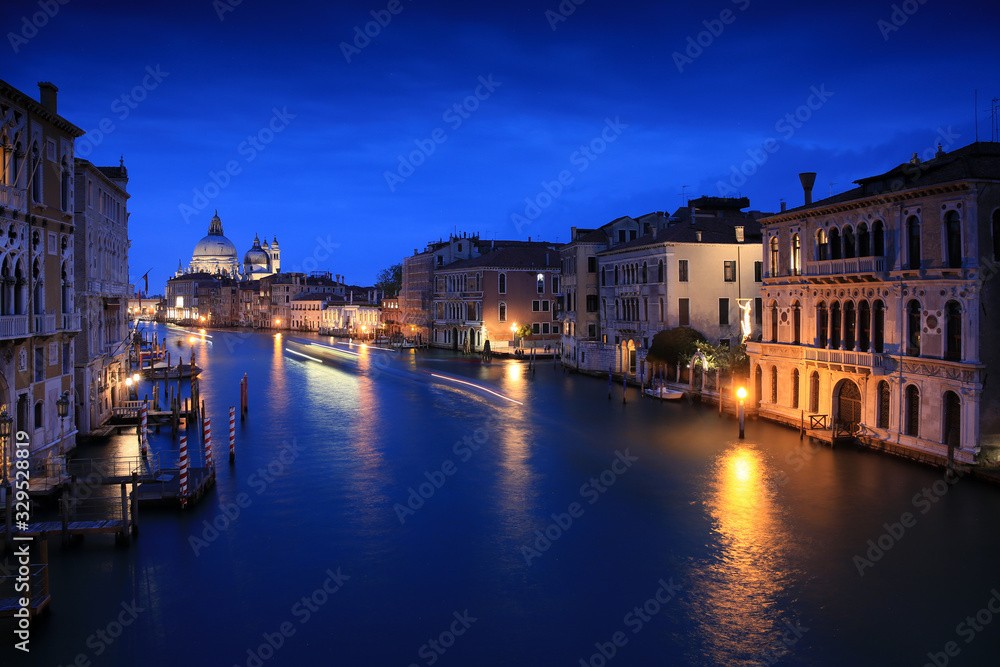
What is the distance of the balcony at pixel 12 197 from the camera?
669 inches

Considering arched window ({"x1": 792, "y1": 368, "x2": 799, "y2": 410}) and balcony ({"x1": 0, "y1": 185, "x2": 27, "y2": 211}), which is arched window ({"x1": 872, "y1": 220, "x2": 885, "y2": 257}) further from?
balcony ({"x1": 0, "y1": 185, "x2": 27, "y2": 211})

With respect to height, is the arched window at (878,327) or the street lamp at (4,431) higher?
the arched window at (878,327)

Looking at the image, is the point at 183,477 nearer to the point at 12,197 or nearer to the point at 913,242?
the point at 12,197

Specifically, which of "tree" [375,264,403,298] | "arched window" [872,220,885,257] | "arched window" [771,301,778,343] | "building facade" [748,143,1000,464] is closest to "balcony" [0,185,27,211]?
"building facade" [748,143,1000,464]

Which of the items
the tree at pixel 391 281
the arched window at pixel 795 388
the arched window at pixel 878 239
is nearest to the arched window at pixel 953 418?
the arched window at pixel 878 239

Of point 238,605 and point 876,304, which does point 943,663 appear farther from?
point 876,304

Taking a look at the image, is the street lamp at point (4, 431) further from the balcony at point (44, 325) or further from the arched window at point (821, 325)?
the arched window at point (821, 325)

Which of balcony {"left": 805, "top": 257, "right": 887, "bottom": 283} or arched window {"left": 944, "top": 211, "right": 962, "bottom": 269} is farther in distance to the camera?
balcony {"left": 805, "top": 257, "right": 887, "bottom": 283}

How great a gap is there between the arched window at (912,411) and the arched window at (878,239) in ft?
13.7

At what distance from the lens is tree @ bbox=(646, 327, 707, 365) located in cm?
3750

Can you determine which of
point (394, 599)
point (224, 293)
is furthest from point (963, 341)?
point (224, 293)

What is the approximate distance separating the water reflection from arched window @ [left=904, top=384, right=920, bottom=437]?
16.7 ft

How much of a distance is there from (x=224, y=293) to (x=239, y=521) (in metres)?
159

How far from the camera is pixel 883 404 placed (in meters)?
22.9
